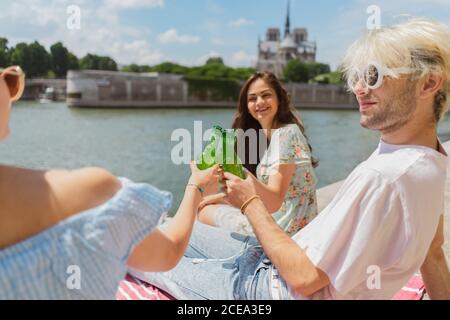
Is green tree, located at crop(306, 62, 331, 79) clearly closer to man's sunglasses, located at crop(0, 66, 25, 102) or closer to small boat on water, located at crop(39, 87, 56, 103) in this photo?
small boat on water, located at crop(39, 87, 56, 103)

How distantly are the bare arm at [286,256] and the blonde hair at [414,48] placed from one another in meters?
0.35

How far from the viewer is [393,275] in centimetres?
79

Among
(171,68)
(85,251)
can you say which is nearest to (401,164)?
(85,251)

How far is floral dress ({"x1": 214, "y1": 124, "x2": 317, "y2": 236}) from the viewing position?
141 centimetres

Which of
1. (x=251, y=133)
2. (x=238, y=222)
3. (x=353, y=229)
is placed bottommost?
(x=238, y=222)

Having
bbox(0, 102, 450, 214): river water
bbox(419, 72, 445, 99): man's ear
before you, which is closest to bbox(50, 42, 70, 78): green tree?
bbox(0, 102, 450, 214): river water

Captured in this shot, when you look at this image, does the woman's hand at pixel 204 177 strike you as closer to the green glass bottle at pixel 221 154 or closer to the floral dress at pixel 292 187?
the green glass bottle at pixel 221 154

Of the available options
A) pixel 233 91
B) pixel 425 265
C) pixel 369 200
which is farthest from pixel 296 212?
pixel 233 91

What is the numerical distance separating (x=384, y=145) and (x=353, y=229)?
0.65 feet

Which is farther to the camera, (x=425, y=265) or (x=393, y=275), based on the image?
(x=425, y=265)

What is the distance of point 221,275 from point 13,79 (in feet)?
1.93

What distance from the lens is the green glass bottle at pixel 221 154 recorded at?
1055mm

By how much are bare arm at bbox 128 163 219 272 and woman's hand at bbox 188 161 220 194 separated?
54mm

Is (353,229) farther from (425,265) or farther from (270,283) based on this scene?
(425,265)
